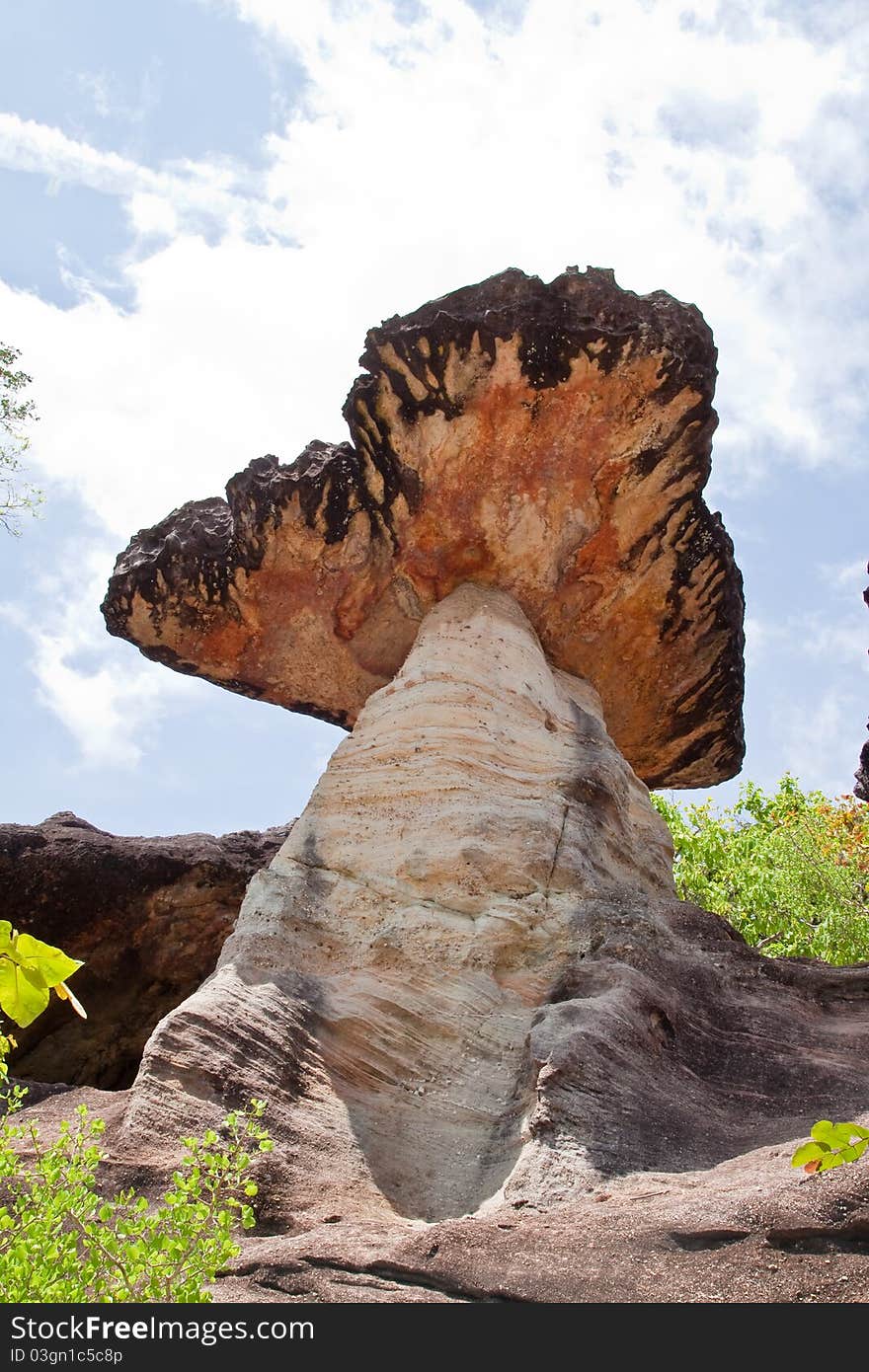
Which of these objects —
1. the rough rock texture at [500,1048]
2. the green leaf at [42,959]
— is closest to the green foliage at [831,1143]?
the rough rock texture at [500,1048]

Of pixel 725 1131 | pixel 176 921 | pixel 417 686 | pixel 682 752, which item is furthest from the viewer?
pixel 682 752

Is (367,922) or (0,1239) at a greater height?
(367,922)

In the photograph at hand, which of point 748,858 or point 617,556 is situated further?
point 748,858

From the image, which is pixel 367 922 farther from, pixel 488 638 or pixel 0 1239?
pixel 0 1239

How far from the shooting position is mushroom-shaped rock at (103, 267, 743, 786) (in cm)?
853

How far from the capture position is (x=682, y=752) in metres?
10.7

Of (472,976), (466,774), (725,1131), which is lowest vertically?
(725,1131)

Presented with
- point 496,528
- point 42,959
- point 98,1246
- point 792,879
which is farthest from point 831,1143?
point 792,879

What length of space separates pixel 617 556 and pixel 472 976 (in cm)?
418

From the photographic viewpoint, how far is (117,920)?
980cm

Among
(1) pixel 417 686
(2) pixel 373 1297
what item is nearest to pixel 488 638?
(1) pixel 417 686

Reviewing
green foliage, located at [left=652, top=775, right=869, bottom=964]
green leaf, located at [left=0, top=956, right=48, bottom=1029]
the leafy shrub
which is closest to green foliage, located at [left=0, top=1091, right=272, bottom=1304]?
the leafy shrub

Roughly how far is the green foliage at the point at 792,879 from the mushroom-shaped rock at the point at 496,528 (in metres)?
5.48

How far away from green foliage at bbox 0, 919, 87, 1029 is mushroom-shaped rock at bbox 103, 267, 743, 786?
696 cm
